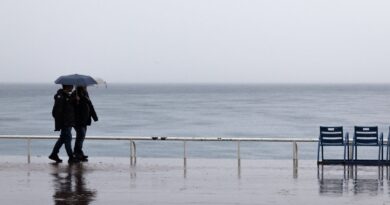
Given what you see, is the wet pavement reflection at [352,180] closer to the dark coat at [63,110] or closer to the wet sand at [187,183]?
the wet sand at [187,183]

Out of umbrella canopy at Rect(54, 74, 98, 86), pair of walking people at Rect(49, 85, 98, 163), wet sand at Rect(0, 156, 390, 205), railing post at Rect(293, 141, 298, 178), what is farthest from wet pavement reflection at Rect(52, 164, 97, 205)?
railing post at Rect(293, 141, 298, 178)

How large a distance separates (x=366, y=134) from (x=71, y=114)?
18.7ft

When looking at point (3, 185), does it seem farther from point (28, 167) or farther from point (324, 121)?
point (324, 121)

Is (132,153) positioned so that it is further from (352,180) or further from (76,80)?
(352,180)

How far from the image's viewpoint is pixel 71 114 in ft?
59.0

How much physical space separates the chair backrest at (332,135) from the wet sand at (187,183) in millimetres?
534

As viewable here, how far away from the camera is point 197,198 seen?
13242 millimetres

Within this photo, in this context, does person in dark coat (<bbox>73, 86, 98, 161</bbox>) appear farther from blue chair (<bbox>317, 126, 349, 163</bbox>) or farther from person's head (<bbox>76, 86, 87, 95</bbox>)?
blue chair (<bbox>317, 126, 349, 163</bbox>)

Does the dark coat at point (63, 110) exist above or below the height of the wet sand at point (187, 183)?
above

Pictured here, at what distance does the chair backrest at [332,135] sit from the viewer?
17.9 meters

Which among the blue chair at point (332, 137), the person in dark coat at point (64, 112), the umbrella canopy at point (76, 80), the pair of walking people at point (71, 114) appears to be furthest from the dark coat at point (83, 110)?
the blue chair at point (332, 137)

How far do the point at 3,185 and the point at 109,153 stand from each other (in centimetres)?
3512

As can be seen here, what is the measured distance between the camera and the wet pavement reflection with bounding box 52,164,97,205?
13062mm

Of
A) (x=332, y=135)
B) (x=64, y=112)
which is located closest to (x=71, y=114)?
(x=64, y=112)
